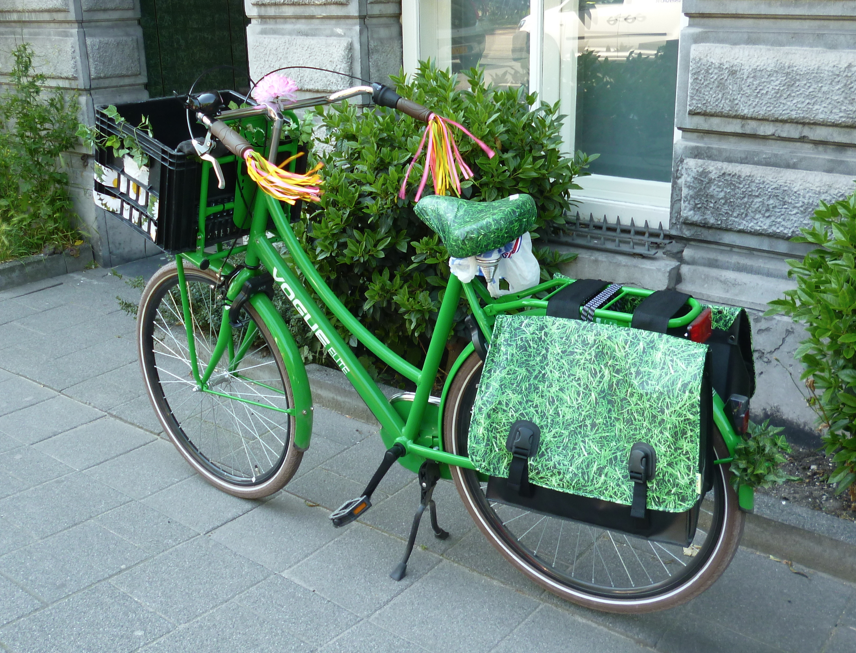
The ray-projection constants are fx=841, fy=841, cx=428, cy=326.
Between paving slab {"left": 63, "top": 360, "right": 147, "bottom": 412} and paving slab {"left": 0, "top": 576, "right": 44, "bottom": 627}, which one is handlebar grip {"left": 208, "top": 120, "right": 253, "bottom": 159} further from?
paving slab {"left": 63, "top": 360, "right": 147, "bottom": 412}

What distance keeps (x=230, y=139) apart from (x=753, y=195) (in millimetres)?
2213

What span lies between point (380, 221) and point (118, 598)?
1929mm

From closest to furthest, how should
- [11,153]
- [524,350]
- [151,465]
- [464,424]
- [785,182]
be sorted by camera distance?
1. [524,350]
2. [464,424]
3. [785,182]
4. [151,465]
5. [11,153]

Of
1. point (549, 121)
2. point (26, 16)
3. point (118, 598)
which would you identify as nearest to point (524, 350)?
point (118, 598)

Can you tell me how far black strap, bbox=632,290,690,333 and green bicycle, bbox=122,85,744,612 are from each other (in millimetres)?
41

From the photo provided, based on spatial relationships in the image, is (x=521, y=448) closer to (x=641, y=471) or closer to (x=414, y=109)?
(x=641, y=471)

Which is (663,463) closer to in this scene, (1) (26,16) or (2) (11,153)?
(2) (11,153)

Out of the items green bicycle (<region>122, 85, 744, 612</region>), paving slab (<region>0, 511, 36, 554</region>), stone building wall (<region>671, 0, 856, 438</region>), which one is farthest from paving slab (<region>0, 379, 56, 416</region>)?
stone building wall (<region>671, 0, 856, 438</region>)

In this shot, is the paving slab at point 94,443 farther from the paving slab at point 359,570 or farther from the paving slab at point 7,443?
the paving slab at point 359,570

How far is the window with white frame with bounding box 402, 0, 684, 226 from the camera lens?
165 inches

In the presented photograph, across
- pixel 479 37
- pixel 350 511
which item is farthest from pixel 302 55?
pixel 350 511

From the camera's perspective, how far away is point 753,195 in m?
3.59

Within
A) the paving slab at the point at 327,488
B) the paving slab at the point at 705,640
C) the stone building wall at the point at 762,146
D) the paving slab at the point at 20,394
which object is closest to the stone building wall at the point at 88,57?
the paving slab at the point at 20,394

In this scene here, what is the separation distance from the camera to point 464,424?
2.75 m
